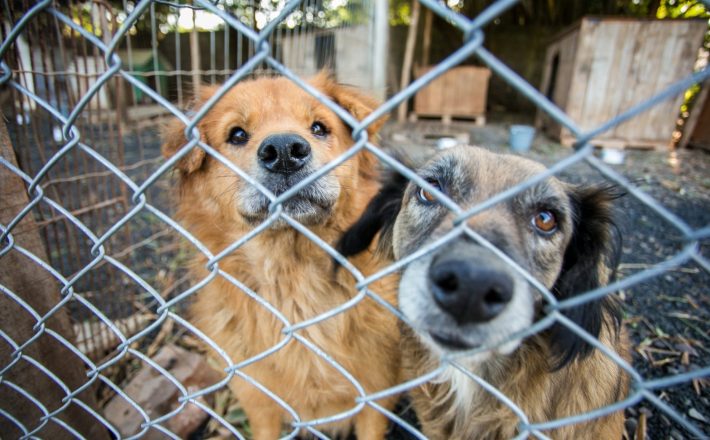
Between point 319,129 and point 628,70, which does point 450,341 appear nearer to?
point 319,129

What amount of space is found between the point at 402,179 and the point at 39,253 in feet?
5.15

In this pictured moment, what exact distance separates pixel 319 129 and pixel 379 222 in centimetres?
64

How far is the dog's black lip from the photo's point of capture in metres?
0.93

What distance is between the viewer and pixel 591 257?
149 cm

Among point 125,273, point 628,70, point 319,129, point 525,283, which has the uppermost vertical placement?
point 628,70

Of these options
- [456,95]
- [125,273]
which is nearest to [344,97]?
[125,273]

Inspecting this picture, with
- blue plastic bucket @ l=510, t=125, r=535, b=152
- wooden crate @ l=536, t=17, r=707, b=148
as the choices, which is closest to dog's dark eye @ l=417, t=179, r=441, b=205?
blue plastic bucket @ l=510, t=125, r=535, b=152

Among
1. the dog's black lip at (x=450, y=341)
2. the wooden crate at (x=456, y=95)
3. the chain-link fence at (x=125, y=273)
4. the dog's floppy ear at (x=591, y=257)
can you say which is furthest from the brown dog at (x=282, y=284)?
the wooden crate at (x=456, y=95)

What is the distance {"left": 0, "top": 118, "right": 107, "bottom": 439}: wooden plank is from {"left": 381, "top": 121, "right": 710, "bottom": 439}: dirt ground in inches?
73.0

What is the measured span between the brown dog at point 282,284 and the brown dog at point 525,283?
0.22 metres

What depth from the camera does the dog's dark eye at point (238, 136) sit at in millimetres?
1949

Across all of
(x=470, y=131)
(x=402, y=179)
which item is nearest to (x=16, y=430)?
(x=402, y=179)

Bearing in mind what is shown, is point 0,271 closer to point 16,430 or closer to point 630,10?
point 16,430

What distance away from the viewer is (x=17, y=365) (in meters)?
1.47
